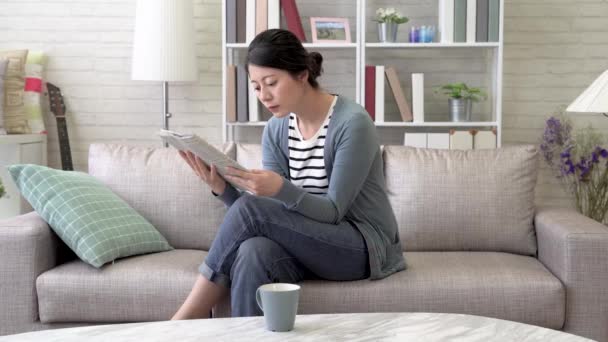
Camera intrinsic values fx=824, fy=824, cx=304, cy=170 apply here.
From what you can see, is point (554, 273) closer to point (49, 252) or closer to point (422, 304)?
point (422, 304)

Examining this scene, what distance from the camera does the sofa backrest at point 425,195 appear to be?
118 inches

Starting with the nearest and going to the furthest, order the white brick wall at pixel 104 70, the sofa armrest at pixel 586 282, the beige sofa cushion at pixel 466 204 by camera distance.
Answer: the sofa armrest at pixel 586 282, the beige sofa cushion at pixel 466 204, the white brick wall at pixel 104 70

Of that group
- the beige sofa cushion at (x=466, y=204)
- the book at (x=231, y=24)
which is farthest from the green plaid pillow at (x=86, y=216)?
the book at (x=231, y=24)

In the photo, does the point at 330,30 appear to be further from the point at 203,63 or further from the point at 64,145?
the point at 64,145

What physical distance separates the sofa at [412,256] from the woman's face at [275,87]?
0.57 m

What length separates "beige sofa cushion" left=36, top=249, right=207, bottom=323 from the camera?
103 inches

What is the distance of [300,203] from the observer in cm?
244

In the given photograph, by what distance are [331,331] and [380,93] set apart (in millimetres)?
2546

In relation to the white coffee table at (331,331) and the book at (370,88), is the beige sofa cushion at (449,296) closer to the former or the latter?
the white coffee table at (331,331)

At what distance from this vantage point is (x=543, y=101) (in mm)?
4418

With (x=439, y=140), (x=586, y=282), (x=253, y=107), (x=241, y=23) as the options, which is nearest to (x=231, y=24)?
(x=241, y=23)

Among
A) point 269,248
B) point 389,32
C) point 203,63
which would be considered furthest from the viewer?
point 203,63

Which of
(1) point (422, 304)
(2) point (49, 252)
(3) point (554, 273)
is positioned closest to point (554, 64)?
(3) point (554, 273)

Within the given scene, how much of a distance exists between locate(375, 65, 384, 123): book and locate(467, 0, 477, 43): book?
18.3 inches
